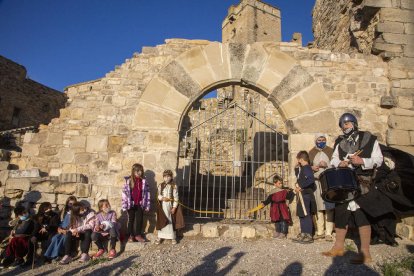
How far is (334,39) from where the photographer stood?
23.8 feet

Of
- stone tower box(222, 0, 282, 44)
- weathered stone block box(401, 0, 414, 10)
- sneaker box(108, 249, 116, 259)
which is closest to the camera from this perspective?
sneaker box(108, 249, 116, 259)

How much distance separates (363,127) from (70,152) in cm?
495

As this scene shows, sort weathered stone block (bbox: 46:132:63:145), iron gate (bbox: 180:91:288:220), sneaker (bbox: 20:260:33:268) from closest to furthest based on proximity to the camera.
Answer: sneaker (bbox: 20:260:33:268)
weathered stone block (bbox: 46:132:63:145)
iron gate (bbox: 180:91:288:220)

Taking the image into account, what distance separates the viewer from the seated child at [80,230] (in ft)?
13.7

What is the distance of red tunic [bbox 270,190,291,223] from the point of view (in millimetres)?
4797

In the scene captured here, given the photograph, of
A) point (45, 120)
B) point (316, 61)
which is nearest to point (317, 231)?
point (316, 61)

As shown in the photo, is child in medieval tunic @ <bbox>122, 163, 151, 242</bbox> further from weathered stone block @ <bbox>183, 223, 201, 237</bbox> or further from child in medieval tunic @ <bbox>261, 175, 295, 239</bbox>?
child in medieval tunic @ <bbox>261, 175, 295, 239</bbox>

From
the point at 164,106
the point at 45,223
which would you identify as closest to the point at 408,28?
the point at 164,106

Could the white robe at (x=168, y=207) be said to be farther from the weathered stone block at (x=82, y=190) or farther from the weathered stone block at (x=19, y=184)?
the weathered stone block at (x=19, y=184)

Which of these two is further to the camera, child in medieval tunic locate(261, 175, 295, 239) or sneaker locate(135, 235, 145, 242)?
child in medieval tunic locate(261, 175, 295, 239)

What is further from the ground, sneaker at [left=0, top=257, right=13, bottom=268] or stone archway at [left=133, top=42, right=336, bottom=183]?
stone archway at [left=133, top=42, right=336, bottom=183]

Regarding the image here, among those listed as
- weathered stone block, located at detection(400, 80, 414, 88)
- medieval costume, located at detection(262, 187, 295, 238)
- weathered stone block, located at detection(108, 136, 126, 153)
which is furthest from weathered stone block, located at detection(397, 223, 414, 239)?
weathered stone block, located at detection(108, 136, 126, 153)

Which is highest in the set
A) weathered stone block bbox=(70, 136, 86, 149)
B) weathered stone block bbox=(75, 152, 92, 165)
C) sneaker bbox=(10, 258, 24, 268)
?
weathered stone block bbox=(70, 136, 86, 149)

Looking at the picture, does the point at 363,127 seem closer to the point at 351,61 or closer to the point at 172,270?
the point at 351,61
